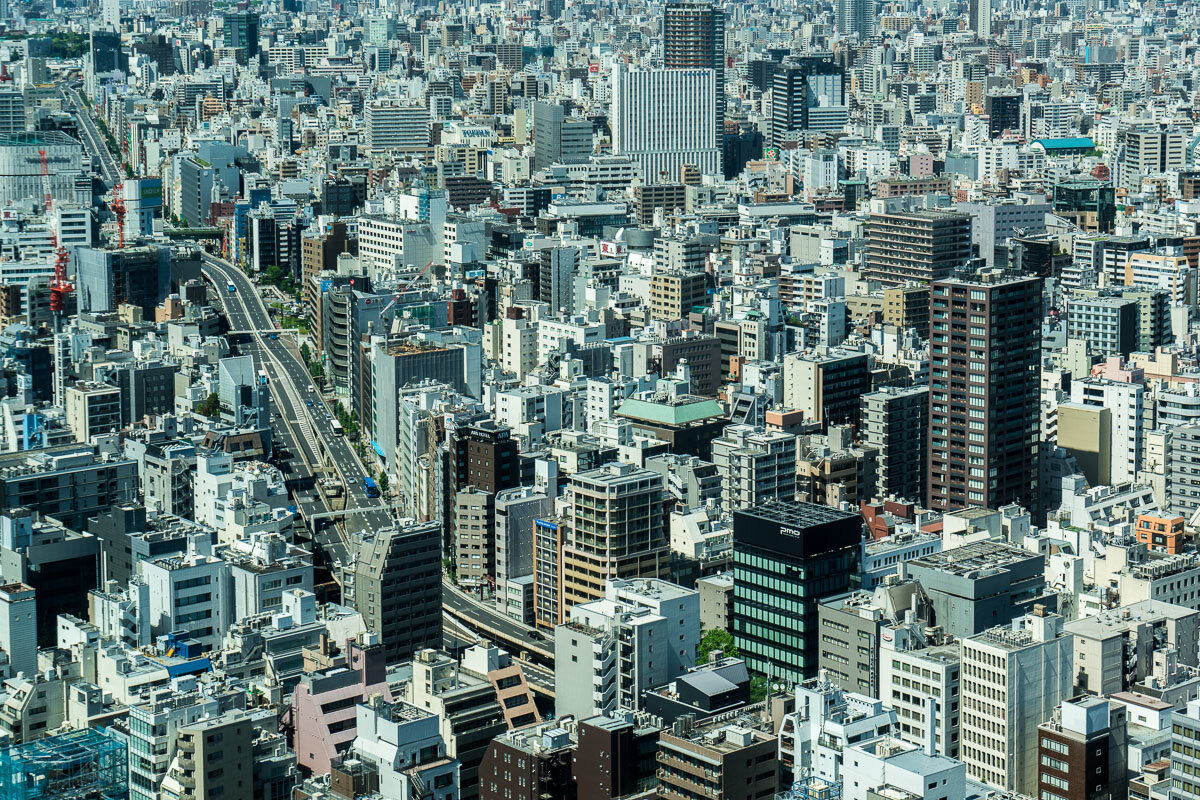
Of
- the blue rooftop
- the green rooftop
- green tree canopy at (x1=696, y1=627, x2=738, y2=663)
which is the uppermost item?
the blue rooftop

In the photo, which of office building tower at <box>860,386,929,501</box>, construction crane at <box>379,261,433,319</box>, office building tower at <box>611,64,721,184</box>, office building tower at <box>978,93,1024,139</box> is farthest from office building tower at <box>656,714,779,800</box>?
office building tower at <box>978,93,1024,139</box>

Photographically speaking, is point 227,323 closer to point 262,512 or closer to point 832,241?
point 832,241

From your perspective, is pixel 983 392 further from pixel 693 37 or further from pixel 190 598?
pixel 693 37

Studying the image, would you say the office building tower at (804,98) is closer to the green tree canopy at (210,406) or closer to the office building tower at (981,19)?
the office building tower at (981,19)

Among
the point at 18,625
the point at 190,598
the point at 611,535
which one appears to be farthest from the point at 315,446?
the point at 18,625

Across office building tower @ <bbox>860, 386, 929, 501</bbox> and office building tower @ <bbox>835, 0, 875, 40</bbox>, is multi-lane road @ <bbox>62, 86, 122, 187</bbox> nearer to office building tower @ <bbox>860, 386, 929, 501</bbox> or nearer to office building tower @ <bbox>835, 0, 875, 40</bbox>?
office building tower @ <bbox>860, 386, 929, 501</bbox>

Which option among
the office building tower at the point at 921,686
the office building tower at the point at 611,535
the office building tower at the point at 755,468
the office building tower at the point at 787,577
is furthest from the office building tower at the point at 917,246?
the office building tower at the point at 921,686

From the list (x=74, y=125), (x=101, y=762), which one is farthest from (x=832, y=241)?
(x=74, y=125)
